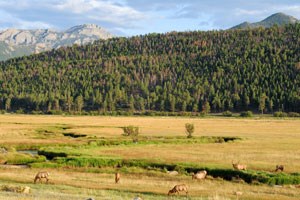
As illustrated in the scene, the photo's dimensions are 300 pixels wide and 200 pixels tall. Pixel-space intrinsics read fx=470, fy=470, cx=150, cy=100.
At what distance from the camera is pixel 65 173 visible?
48.1m

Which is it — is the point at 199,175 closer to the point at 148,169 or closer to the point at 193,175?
the point at 193,175

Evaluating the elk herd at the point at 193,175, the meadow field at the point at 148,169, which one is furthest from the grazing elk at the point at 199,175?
the meadow field at the point at 148,169

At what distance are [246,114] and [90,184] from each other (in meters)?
156

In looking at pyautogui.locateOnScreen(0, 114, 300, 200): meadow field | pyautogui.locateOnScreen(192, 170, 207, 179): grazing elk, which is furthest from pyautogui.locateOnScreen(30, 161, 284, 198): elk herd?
pyautogui.locateOnScreen(0, 114, 300, 200): meadow field

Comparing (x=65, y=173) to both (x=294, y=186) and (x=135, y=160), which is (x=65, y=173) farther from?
(x=294, y=186)

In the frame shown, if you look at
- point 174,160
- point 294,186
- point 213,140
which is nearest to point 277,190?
point 294,186

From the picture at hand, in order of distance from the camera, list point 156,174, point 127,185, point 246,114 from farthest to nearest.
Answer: point 246,114, point 156,174, point 127,185

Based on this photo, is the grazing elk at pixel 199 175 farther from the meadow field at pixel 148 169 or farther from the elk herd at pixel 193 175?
the meadow field at pixel 148 169

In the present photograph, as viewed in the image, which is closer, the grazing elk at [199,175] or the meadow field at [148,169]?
the meadow field at [148,169]

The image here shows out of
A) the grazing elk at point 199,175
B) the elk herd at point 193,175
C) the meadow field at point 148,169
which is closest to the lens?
the elk herd at point 193,175

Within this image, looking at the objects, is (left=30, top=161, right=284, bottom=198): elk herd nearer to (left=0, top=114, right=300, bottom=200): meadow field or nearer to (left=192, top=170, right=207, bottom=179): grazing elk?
(left=192, top=170, right=207, bottom=179): grazing elk

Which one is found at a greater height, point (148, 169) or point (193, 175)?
point (193, 175)

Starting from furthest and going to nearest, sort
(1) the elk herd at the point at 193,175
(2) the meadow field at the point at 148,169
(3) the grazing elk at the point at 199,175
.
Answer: (3) the grazing elk at the point at 199,175
(2) the meadow field at the point at 148,169
(1) the elk herd at the point at 193,175

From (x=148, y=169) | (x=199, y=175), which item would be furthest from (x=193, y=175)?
(x=148, y=169)
